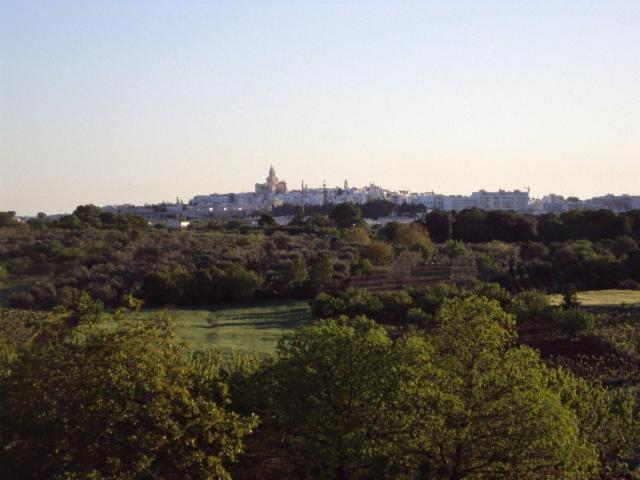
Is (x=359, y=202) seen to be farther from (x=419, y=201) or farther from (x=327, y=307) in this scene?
(x=327, y=307)


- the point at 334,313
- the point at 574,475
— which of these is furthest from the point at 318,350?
the point at 334,313

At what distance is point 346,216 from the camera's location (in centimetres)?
6044

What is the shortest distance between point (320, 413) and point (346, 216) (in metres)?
50.4

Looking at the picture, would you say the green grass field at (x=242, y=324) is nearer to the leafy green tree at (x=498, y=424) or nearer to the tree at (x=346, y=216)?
the leafy green tree at (x=498, y=424)

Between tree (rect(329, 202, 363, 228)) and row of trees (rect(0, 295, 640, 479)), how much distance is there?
46452mm

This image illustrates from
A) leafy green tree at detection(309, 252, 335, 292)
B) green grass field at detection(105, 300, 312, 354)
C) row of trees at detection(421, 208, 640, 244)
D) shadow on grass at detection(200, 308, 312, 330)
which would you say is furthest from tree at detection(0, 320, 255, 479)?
row of trees at detection(421, 208, 640, 244)

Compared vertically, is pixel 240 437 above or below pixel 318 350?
below

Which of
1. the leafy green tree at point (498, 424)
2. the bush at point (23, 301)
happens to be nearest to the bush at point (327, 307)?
the bush at point (23, 301)

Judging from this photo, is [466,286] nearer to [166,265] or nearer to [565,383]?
[166,265]

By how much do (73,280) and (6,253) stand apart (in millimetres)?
7438

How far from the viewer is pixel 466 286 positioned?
27.6 metres

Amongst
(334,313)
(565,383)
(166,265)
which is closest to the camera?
(565,383)

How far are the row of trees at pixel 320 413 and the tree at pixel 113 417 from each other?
18 mm

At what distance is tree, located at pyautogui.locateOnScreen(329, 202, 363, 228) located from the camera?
58.6 metres
